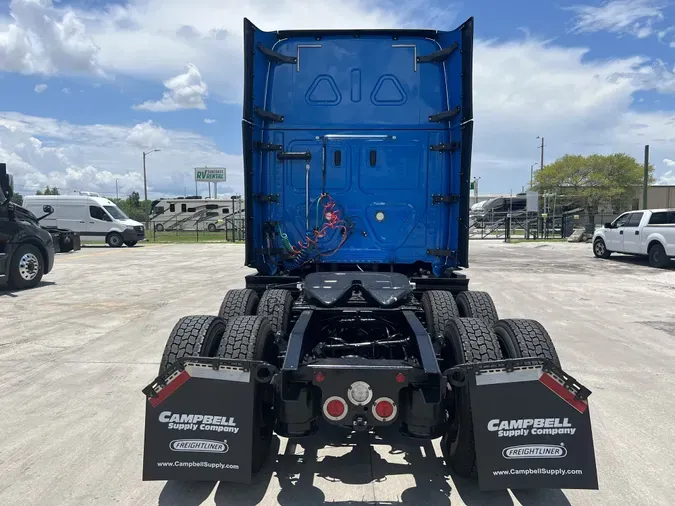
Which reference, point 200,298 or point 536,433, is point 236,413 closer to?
point 536,433

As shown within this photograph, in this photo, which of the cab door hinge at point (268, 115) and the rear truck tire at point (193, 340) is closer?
the rear truck tire at point (193, 340)

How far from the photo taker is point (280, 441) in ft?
12.6

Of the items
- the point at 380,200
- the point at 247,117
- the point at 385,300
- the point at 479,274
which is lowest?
the point at 479,274

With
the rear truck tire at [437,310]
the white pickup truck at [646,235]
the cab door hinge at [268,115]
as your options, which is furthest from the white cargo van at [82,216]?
the rear truck tire at [437,310]

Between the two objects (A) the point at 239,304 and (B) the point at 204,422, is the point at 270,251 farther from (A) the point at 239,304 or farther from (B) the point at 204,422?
(B) the point at 204,422

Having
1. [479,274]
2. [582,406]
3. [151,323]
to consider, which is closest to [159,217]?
[479,274]

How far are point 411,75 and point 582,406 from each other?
3.61m

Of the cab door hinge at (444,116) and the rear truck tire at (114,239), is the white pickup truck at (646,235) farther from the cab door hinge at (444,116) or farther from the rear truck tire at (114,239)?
the rear truck tire at (114,239)

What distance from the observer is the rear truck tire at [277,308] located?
14.4 ft

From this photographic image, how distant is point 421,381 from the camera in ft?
9.29

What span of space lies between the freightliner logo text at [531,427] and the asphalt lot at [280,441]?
0.58 meters

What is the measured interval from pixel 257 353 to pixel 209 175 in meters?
62.3

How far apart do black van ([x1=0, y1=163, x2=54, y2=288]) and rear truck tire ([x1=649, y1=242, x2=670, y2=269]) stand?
1712 cm

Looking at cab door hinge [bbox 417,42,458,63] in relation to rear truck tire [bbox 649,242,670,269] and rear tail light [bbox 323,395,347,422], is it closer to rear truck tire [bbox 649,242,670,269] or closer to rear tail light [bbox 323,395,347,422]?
rear tail light [bbox 323,395,347,422]
